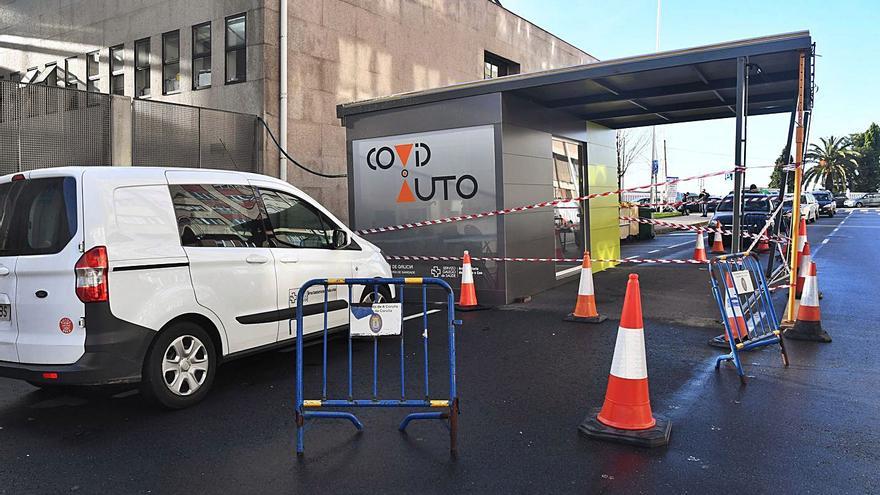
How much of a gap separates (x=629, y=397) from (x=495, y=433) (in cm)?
95

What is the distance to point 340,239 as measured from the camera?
6.82 metres

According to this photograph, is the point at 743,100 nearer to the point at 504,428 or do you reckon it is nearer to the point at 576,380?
the point at 576,380

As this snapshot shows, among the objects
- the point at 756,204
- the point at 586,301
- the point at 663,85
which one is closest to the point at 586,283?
the point at 586,301

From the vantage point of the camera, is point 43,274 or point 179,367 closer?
point 43,274

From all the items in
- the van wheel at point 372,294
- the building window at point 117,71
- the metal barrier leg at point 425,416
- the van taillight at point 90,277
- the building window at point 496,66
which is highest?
the building window at point 496,66

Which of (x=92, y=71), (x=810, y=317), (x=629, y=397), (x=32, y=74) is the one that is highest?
(x=32, y=74)

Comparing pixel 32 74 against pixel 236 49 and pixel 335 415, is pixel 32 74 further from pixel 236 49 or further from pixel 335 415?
pixel 335 415

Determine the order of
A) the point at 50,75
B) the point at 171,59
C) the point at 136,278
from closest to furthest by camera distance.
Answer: the point at 136,278, the point at 171,59, the point at 50,75

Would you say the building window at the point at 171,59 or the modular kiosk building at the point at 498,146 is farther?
the building window at the point at 171,59

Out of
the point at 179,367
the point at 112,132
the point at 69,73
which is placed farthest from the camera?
the point at 69,73

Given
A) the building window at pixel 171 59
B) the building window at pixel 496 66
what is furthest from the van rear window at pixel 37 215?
the building window at pixel 496 66

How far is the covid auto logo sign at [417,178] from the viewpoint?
1024 cm

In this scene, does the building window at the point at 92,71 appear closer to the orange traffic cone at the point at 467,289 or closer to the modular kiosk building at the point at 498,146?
the modular kiosk building at the point at 498,146

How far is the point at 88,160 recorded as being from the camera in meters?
12.1
